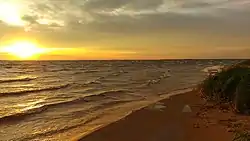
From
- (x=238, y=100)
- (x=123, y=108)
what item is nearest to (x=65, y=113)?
(x=123, y=108)

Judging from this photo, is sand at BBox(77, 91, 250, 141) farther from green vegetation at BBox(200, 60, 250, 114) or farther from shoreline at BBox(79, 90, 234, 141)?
green vegetation at BBox(200, 60, 250, 114)

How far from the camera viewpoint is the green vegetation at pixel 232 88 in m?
12.4

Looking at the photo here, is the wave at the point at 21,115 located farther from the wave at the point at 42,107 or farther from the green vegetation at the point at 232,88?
the green vegetation at the point at 232,88

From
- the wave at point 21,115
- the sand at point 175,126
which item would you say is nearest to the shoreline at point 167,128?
the sand at point 175,126

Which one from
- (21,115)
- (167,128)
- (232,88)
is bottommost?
(21,115)

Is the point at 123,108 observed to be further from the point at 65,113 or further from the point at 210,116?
the point at 210,116

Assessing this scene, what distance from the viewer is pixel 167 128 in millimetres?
11445

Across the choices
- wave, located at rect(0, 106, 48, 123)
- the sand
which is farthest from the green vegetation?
wave, located at rect(0, 106, 48, 123)

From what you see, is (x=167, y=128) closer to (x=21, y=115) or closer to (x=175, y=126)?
(x=175, y=126)

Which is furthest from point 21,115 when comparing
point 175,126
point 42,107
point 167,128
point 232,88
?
point 232,88

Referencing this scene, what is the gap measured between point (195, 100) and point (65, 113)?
6906 mm

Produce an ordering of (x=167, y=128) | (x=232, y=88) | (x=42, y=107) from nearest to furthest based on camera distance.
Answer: (x=167, y=128) < (x=232, y=88) < (x=42, y=107)

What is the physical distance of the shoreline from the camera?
10.0m

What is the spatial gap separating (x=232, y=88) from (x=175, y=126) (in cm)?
452
